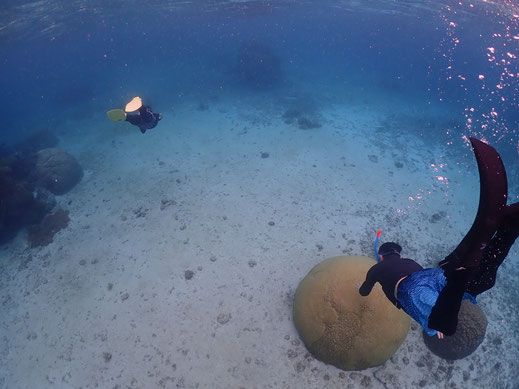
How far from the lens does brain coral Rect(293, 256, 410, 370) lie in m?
5.01

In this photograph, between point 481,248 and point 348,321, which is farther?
point 348,321

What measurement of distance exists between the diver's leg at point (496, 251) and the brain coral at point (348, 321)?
3.33 meters

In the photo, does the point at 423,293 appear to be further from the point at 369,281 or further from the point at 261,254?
the point at 261,254

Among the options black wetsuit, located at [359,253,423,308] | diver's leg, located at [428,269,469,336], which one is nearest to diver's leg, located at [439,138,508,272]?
diver's leg, located at [428,269,469,336]

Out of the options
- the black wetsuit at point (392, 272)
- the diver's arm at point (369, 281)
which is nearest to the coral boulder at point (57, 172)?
the diver's arm at point (369, 281)

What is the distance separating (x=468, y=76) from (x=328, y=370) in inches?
2361

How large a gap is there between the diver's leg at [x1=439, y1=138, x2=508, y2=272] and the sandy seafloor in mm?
5442

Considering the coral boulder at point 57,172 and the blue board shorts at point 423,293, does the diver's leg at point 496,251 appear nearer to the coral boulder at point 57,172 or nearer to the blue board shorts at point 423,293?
the blue board shorts at point 423,293

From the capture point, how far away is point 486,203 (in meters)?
1.62

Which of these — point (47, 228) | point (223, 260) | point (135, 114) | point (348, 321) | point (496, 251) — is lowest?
point (47, 228)

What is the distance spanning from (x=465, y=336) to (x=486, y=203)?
6144 mm

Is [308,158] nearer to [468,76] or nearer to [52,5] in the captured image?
[52,5]

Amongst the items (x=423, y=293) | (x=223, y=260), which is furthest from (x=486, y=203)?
(x=223, y=260)

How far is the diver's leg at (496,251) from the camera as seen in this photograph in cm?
163
